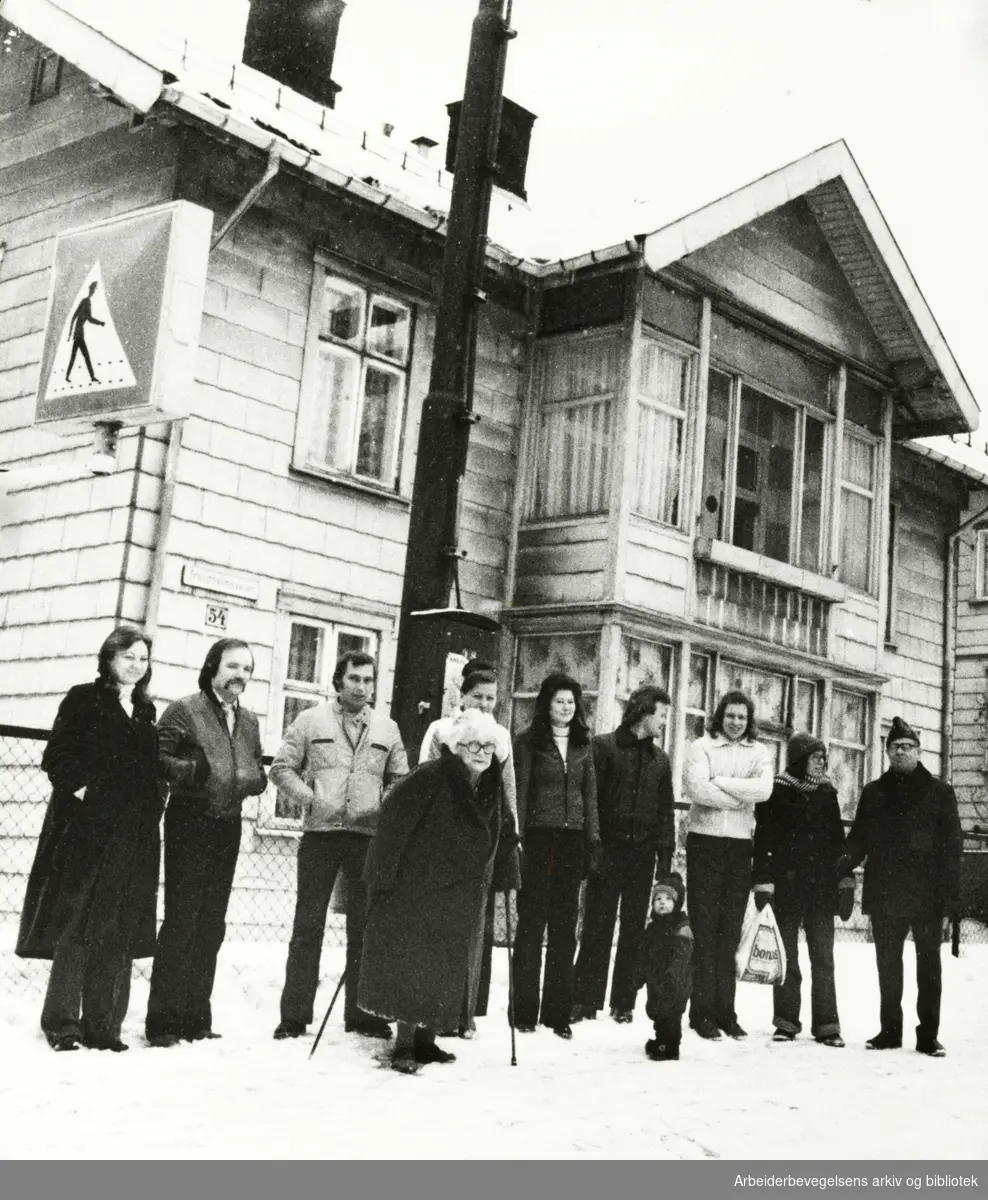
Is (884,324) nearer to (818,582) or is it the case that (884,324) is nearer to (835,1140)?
(818,582)

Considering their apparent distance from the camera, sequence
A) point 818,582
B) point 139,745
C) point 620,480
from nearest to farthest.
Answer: point 139,745, point 620,480, point 818,582

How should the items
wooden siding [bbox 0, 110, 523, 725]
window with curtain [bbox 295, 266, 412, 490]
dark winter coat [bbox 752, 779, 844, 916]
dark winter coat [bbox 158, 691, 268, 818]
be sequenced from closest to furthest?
1. dark winter coat [bbox 158, 691, 268, 818]
2. dark winter coat [bbox 752, 779, 844, 916]
3. wooden siding [bbox 0, 110, 523, 725]
4. window with curtain [bbox 295, 266, 412, 490]

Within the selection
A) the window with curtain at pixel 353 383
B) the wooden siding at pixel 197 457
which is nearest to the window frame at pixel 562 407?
the wooden siding at pixel 197 457

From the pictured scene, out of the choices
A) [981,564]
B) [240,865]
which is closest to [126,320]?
[240,865]

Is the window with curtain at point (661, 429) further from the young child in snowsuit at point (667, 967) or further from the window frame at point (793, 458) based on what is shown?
the young child in snowsuit at point (667, 967)

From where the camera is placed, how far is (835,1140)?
17.8 ft

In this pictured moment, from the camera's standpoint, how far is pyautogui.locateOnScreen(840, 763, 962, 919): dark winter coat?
327 inches

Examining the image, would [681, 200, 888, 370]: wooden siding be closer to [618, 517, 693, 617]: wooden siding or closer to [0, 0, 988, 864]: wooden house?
[0, 0, 988, 864]: wooden house

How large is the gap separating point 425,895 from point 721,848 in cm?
249

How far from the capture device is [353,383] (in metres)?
12.2

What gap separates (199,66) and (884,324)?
24.7ft

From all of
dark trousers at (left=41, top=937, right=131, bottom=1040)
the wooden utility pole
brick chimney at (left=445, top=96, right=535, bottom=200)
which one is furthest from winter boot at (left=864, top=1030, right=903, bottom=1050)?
brick chimney at (left=445, top=96, right=535, bottom=200)

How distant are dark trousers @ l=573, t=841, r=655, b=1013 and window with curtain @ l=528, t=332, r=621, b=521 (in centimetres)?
491
